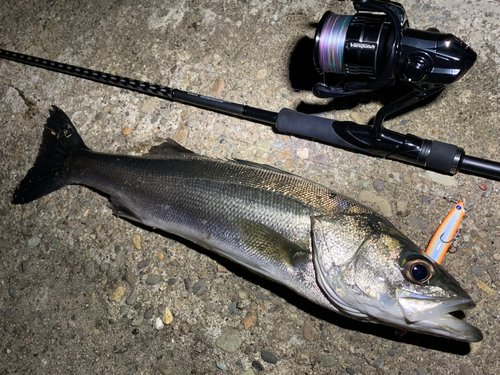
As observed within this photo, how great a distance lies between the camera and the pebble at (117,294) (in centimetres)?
246

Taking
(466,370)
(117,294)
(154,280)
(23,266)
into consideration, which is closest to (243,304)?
(154,280)

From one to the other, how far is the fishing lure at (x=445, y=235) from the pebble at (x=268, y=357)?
106cm

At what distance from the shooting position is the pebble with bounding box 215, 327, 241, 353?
7.38ft

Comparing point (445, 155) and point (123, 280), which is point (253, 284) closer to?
point (123, 280)

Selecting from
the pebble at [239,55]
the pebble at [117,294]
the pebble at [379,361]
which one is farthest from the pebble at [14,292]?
the pebble at [379,361]

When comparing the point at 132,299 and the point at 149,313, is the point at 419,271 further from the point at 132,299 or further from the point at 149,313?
the point at 132,299

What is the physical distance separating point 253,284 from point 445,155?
1.31 m

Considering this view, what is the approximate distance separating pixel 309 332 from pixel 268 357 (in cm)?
28

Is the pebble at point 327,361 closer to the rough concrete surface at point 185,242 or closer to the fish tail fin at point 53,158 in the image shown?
the rough concrete surface at point 185,242

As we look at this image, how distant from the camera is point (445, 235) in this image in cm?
204

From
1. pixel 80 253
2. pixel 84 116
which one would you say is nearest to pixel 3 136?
pixel 84 116

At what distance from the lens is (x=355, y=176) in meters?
2.29

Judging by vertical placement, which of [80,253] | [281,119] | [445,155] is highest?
[445,155]

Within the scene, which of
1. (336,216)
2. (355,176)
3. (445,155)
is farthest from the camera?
(355,176)
